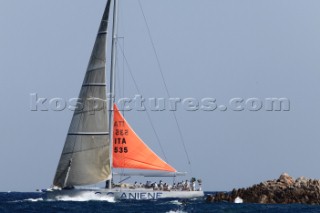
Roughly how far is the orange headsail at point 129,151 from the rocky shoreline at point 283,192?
7120mm

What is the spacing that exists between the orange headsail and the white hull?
277cm

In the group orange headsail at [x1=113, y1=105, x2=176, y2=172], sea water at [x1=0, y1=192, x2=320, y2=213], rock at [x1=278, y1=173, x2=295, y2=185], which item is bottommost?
sea water at [x1=0, y1=192, x2=320, y2=213]

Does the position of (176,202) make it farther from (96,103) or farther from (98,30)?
(98,30)

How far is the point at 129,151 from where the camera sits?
65188mm

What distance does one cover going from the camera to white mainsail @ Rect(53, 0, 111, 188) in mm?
59906

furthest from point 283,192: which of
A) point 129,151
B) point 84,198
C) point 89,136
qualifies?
point 89,136

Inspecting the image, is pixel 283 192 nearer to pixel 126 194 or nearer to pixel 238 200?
pixel 238 200

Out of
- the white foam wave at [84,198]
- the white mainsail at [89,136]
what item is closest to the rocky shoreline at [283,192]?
the white foam wave at [84,198]

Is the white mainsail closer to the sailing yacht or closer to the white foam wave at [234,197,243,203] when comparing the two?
the sailing yacht

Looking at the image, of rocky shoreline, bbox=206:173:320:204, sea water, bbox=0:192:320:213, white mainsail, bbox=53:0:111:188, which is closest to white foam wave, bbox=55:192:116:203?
sea water, bbox=0:192:320:213

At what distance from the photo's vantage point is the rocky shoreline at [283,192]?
62.4 m

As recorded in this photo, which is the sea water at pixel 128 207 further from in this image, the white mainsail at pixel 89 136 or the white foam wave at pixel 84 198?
the white mainsail at pixel 89 136

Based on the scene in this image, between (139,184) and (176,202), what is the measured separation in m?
3.84

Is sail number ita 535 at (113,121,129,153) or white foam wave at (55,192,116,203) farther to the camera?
sail number ita 535 at (113,121,129,153)
